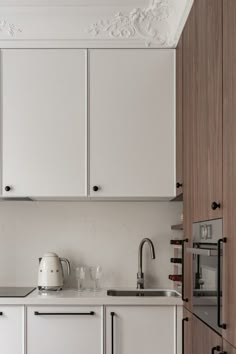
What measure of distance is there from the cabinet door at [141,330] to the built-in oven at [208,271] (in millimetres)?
541

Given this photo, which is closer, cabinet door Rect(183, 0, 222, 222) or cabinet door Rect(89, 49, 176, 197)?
cabinet door Rect(183, 0, 222, 222)

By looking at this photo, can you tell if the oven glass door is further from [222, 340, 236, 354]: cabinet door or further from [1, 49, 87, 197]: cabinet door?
[1, 49, 87, 197]: cabinet door

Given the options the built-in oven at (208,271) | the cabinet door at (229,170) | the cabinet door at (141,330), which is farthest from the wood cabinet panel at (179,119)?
the cabinet door at (229,170)

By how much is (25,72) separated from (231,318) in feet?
6.49

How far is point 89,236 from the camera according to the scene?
352cm

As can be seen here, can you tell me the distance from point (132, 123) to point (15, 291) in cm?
123

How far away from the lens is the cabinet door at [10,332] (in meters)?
2.95

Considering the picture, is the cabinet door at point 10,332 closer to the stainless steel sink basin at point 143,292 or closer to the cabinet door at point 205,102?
the stainless steel sink basin at point 143,292

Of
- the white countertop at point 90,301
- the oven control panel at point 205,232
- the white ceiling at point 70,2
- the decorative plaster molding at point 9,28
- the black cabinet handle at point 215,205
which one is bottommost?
the white countertop at point 90,301

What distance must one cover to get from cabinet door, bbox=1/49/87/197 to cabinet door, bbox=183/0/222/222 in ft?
2.53

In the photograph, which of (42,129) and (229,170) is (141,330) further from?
(229,170)

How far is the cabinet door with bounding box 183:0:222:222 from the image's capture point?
1962 millimetres

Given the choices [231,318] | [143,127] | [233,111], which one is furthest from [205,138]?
[143,127]

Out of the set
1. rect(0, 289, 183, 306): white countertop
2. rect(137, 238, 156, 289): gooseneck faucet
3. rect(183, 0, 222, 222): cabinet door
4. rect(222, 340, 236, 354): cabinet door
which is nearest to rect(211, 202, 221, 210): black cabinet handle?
rect(183, 0, 222, 222): cabinet door
